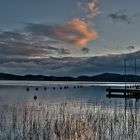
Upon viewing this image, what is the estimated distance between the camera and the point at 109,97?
8206 centimetres

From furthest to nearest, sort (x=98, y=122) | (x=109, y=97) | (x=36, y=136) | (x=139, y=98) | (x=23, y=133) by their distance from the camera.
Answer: (x=109, y=97), (x=139, y=98), (x=98, y=122), (x=23, y=133), (x=36, y=136)

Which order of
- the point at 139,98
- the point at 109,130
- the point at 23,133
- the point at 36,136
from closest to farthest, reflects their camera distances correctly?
1. the point at 36,136
2. the point at 23,133
3. the point at 109,130
4. the point at 139,98

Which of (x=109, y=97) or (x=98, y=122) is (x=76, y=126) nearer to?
(x=98, y=122)

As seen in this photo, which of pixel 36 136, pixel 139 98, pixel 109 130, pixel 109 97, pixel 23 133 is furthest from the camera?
pixel 109 97

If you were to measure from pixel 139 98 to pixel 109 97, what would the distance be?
13.7 metres

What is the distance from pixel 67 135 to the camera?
22.5 m

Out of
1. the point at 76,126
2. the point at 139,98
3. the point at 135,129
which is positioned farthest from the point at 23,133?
the point at 139,98

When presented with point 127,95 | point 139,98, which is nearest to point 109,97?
point 127,95

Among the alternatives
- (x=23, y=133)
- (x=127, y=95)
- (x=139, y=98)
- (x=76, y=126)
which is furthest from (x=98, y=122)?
(x=127, y=95)

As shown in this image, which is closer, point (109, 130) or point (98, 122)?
point (109, 130)

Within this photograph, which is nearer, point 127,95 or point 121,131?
point 121,131

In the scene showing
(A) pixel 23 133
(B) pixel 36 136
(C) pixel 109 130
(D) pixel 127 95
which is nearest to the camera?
(B) pixel 36 136

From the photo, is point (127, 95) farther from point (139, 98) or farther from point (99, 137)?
point (99, 137)

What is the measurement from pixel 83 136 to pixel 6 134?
552cm
